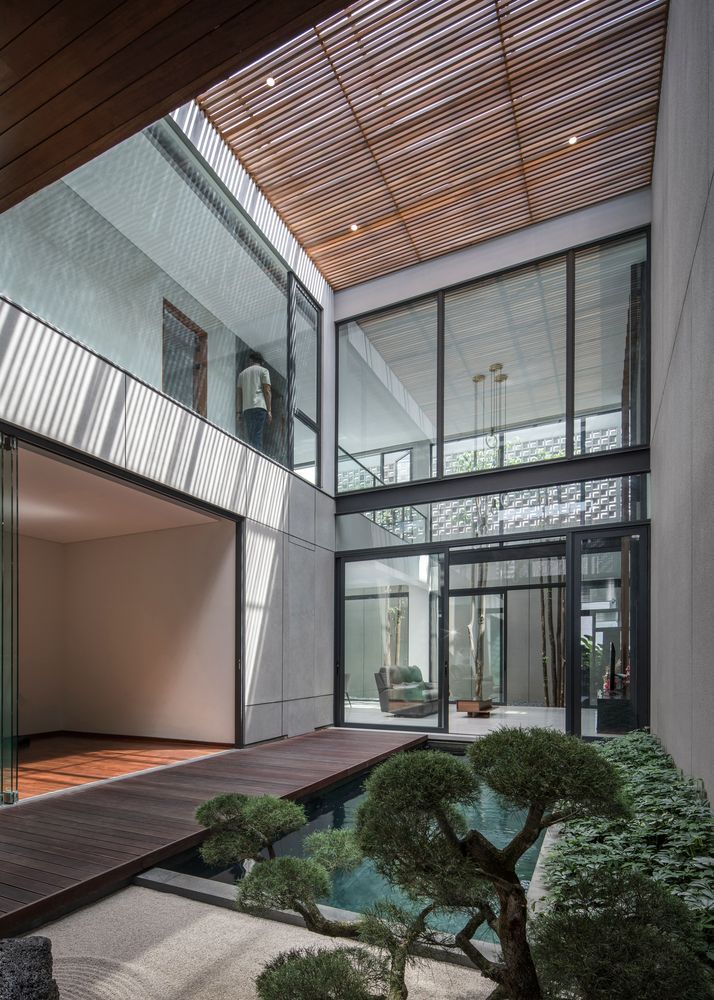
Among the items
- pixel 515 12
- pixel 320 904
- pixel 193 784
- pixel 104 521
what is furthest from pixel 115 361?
pixel 515 12

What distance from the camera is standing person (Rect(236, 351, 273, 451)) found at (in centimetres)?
729

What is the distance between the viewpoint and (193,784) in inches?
201

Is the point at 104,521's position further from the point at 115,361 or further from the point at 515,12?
the point at 515,12

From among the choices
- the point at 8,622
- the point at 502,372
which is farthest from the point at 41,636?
the point at 502,372

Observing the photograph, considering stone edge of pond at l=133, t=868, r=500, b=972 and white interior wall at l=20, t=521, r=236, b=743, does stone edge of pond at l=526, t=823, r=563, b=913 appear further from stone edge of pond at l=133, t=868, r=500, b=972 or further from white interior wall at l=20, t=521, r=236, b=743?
white interior wall at l=20, t=521, r=236, b=743

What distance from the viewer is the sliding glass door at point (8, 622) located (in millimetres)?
4180

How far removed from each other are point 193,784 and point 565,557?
15.6ft

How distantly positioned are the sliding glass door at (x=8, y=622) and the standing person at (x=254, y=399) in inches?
123

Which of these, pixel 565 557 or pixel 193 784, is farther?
pixel 565 557

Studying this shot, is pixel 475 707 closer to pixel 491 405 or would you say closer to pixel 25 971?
A: pixel 491 405

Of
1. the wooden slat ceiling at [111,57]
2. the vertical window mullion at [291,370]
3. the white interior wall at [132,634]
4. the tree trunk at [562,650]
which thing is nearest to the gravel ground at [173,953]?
the wooden slat ceiling at [111,57]

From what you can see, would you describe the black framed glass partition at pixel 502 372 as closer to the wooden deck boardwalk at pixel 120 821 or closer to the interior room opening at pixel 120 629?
the interior room opening at pixel 120 629

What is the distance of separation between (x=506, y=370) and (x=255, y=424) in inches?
130

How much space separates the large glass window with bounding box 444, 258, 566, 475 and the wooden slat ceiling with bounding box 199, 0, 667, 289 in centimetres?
83
